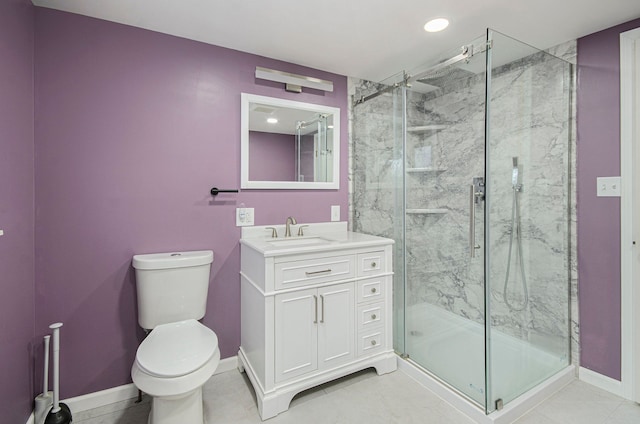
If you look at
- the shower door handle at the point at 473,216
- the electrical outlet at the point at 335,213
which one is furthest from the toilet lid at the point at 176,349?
the shower door handle at the point at 473,216

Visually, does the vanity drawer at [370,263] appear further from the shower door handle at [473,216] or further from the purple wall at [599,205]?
the purple wall at [599,205]

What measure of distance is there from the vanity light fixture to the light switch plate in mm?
1937

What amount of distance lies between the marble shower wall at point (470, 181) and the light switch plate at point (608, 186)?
15 centimetres

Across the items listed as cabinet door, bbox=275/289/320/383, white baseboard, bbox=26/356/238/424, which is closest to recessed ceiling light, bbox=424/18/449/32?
cabinet door, bbox=275/289/320/383

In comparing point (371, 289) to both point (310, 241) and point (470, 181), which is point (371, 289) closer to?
point (310, 241)

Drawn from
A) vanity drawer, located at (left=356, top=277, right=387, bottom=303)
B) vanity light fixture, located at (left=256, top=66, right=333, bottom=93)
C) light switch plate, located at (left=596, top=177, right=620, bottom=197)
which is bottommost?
vanity drawer, located at (left=356, top=277, right=387, bottom=303)

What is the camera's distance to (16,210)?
1471 millimetres

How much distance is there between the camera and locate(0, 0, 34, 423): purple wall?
1.35 meters

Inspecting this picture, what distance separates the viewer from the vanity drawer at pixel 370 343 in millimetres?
2018

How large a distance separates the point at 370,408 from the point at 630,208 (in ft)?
6.29

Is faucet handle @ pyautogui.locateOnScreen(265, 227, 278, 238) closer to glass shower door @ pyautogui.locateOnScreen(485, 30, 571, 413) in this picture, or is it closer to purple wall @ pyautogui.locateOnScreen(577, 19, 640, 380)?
glass shower door @ pyautogui.locateOnScreen(485, 30, 571, 413)

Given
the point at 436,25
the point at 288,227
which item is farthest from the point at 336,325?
the point at 436,25

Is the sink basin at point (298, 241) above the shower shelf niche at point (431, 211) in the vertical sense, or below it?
below

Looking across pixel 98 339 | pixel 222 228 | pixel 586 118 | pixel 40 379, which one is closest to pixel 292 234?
pixel 222 228
